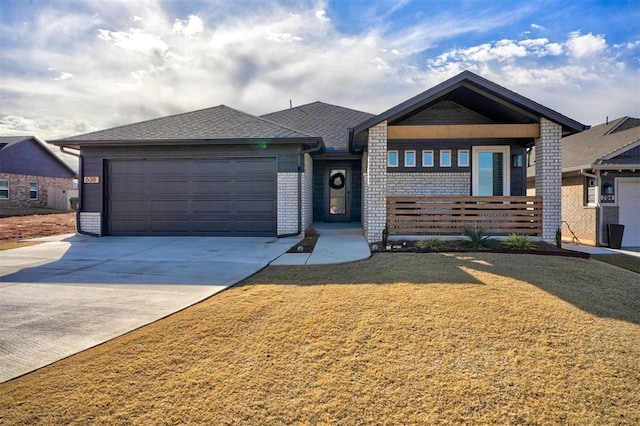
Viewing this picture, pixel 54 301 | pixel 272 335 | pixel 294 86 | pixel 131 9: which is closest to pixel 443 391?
pixel 272 335

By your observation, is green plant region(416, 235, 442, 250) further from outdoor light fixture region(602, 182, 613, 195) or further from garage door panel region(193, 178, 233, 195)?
outdoor light fixture region(602, 182, 613, 195)

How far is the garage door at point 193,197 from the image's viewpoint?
10539mm

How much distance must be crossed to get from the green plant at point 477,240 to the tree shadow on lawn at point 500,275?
811mm

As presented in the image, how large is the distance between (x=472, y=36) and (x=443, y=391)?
11256 mm

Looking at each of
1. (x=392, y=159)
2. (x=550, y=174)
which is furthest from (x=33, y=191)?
(x=550, y=174)

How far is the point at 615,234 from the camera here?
1029cm

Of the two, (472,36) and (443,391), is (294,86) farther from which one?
(443,391)

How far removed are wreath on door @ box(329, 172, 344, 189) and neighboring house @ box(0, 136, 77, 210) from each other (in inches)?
963

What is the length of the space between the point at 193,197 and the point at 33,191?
23536mm

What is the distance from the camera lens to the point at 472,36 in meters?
10.3

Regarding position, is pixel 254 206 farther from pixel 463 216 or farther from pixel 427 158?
pixel 463 216

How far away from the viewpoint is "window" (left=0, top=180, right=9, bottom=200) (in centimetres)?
2314

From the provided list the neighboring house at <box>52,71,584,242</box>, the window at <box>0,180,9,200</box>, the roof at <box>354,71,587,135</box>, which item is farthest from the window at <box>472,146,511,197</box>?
the window at <box>0,180,9,200</box>

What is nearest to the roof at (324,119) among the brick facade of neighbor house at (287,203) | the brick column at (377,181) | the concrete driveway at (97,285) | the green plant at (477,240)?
the brick facade of neighbor house at (287,203)
